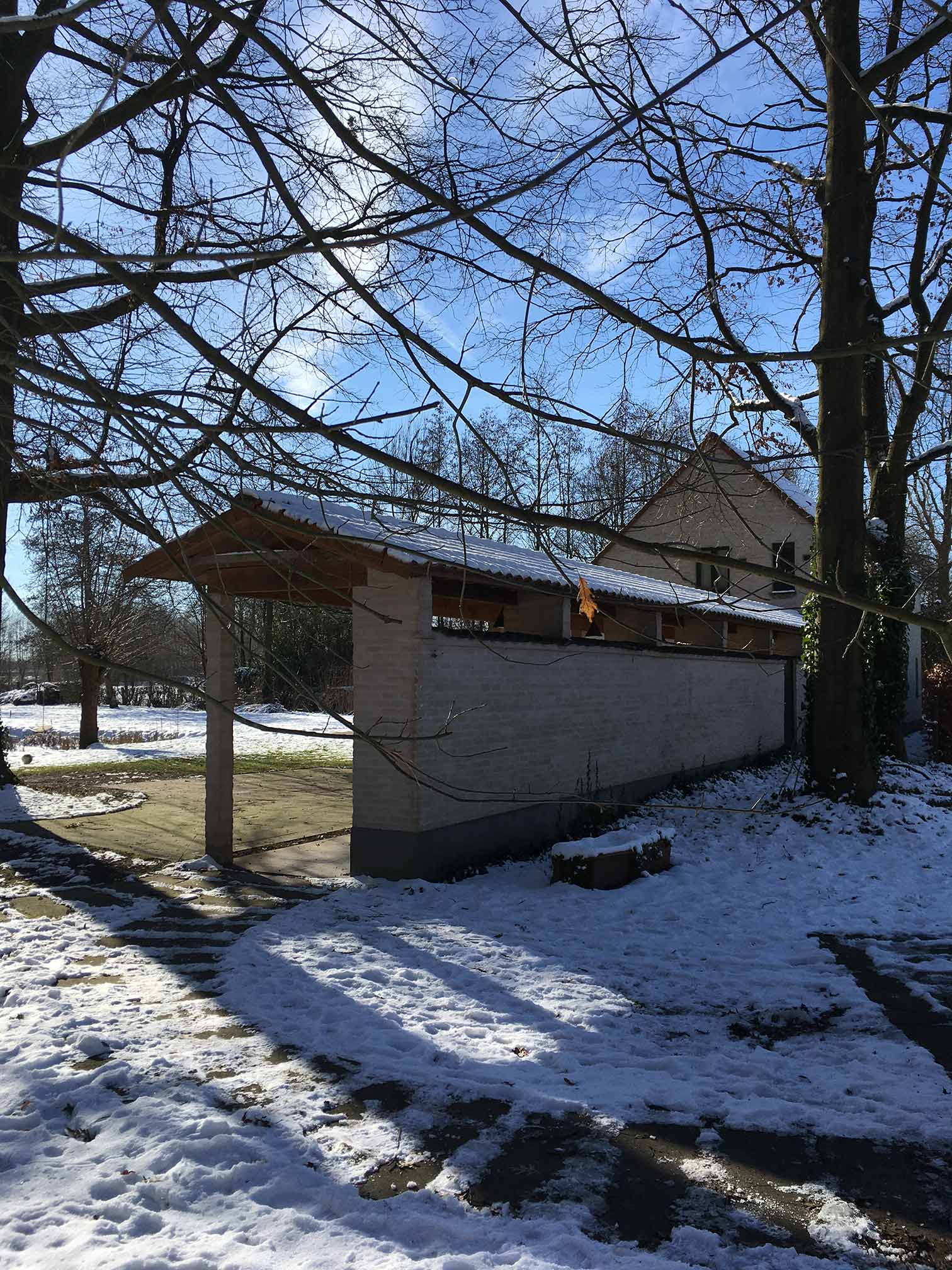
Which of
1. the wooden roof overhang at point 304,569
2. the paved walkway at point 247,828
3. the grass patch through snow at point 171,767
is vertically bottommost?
the grass patch through snow at point 171,767

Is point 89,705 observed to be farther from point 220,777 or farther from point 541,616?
point 541,616

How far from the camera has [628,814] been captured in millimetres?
10820

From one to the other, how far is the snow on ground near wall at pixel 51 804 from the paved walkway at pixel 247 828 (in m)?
0.25

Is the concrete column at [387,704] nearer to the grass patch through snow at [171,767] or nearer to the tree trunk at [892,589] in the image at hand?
the grass patch through snow at [171,767]

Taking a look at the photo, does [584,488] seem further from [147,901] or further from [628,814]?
[628,814]

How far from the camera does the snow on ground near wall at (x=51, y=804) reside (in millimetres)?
10859

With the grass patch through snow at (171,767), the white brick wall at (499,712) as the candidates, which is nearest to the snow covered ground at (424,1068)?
the white brick wall at (499,712)

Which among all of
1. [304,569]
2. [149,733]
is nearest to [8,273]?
[304,569]

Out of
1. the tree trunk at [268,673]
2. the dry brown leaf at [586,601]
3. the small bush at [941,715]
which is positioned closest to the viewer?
the dry brown leaf at [586,601]

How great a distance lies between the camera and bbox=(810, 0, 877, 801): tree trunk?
35.3ft

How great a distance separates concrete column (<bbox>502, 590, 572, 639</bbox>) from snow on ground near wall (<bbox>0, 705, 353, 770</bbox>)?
5290 mm

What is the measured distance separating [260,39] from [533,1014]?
463cm

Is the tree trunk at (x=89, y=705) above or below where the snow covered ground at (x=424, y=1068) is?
above

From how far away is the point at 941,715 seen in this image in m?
17.7
